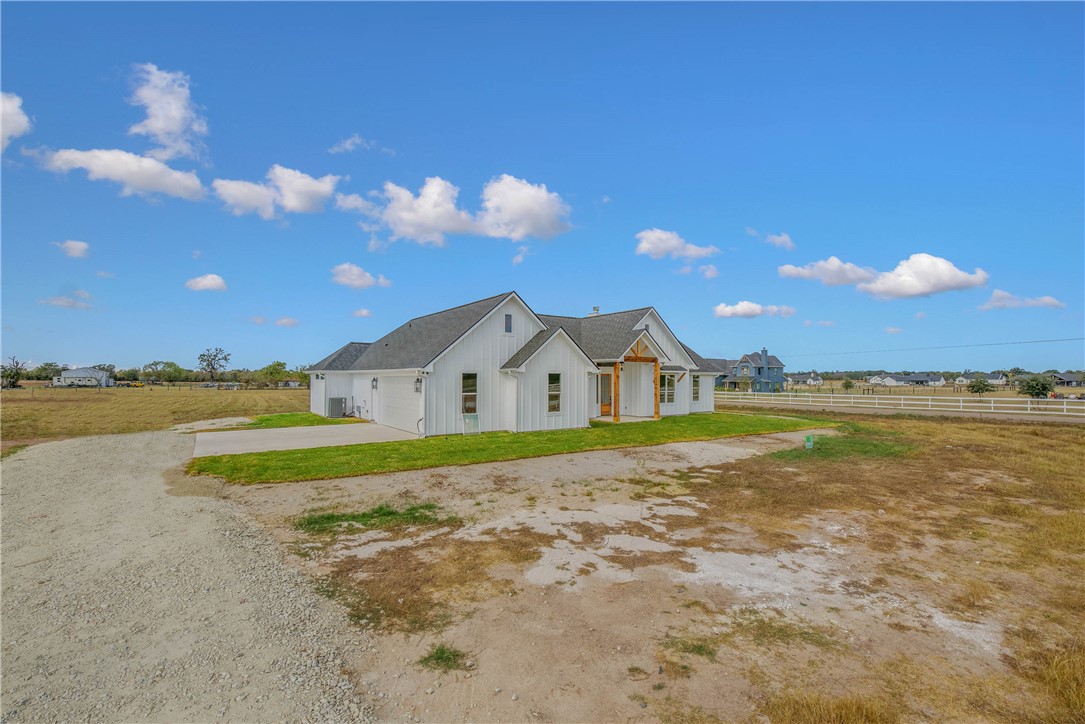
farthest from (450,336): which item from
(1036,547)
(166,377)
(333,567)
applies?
(166,377)

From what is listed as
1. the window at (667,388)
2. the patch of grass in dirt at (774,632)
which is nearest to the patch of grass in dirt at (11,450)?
the patch of grass in dirt at (774,632)

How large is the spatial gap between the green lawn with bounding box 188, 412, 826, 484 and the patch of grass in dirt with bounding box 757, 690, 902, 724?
33.9ft

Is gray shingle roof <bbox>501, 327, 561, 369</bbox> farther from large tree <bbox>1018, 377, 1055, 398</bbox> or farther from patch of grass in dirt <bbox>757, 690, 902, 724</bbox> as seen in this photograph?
large tree <bbox>1018, 377, 1055, 398</bbox>

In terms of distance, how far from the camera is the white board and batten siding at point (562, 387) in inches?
Result: 781

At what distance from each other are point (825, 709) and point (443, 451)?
12.5 metres

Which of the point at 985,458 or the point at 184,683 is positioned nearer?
the point at 184,683

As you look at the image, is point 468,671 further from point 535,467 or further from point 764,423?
point 764,423

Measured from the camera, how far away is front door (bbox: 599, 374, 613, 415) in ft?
82.9

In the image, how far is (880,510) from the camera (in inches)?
357

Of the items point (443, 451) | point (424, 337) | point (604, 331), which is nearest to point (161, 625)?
point (443, 451)

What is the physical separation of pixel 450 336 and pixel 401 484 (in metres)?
9.43

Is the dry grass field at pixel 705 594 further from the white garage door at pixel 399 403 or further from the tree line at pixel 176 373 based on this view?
the tree line at pixel 176 373

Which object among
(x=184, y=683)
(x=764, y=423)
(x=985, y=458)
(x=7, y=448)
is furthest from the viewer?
(x=764, y=423)

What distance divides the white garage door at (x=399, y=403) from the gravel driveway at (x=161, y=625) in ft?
35.1
